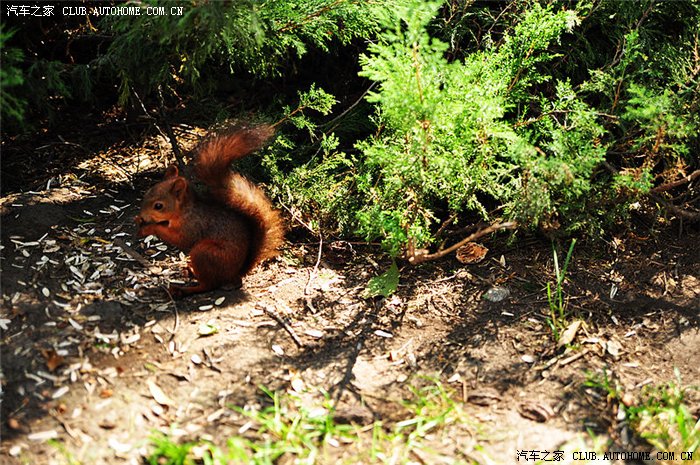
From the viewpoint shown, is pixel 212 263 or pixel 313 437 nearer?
pixel 313 437

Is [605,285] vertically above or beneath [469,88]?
beneath

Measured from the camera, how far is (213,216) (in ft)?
11.2

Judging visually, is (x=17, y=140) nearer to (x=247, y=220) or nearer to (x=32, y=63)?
(x=32, y=63)

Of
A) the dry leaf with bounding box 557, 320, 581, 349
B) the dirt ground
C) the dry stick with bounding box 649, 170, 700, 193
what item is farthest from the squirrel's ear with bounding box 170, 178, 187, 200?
the dry stick with bounding box 649, 170, 700, 193

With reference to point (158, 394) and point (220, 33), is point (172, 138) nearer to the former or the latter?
point (220, 33)

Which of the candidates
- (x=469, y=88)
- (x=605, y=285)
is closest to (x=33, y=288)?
(x=469, y=88)

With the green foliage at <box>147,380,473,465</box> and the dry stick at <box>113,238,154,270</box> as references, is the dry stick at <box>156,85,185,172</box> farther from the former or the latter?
the green foliage at <box>147,380,473,465</box>

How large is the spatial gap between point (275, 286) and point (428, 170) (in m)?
1.08

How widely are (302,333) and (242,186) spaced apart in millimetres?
866

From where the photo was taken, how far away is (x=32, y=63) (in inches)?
141

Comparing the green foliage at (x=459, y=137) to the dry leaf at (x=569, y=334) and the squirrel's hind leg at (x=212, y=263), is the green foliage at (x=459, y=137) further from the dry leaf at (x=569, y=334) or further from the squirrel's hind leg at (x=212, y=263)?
the squirrel's hind leg at (x=212, y=263)

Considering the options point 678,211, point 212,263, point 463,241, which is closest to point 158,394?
point 212,263

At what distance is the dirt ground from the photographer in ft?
8.82

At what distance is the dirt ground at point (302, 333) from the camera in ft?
8.82
